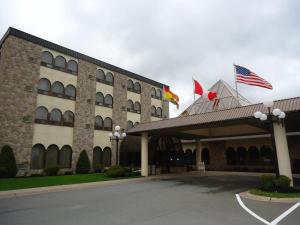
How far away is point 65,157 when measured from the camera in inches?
1033

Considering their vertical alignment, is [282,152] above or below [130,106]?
below

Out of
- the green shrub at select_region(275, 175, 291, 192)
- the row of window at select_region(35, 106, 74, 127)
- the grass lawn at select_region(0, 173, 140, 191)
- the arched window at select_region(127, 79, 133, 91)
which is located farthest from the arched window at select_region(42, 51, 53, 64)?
the green shrub at select_region(275, 175, 291, 192)

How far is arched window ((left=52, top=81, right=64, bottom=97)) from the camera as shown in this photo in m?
26.2

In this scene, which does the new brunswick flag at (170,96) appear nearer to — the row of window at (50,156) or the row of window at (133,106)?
the row of window at (133,106)

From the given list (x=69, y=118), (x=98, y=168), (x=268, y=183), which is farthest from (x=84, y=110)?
(x=268, y=183)

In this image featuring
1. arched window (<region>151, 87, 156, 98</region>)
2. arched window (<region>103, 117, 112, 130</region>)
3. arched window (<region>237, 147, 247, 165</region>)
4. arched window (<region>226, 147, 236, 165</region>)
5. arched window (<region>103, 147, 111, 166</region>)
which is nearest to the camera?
arched window (<region>103, 147, 111, 166</region>)

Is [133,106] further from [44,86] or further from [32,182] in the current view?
[32,182]

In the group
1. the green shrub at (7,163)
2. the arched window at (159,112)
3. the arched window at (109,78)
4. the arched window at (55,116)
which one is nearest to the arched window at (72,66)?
the arched window at (109,78)

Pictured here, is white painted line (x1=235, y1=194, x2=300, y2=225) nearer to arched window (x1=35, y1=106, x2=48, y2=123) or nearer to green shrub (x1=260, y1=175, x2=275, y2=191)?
green shrub (x1=260, y1=175, x2=275, y2=191)

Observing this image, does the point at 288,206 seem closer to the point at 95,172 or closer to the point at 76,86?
the point at 95,172

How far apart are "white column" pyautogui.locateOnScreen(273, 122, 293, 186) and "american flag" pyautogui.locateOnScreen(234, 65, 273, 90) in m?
5.20

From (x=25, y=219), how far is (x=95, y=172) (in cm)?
1988

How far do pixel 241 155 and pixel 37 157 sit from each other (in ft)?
83.3

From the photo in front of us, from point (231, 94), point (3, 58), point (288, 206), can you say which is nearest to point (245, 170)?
point (231, 94)
